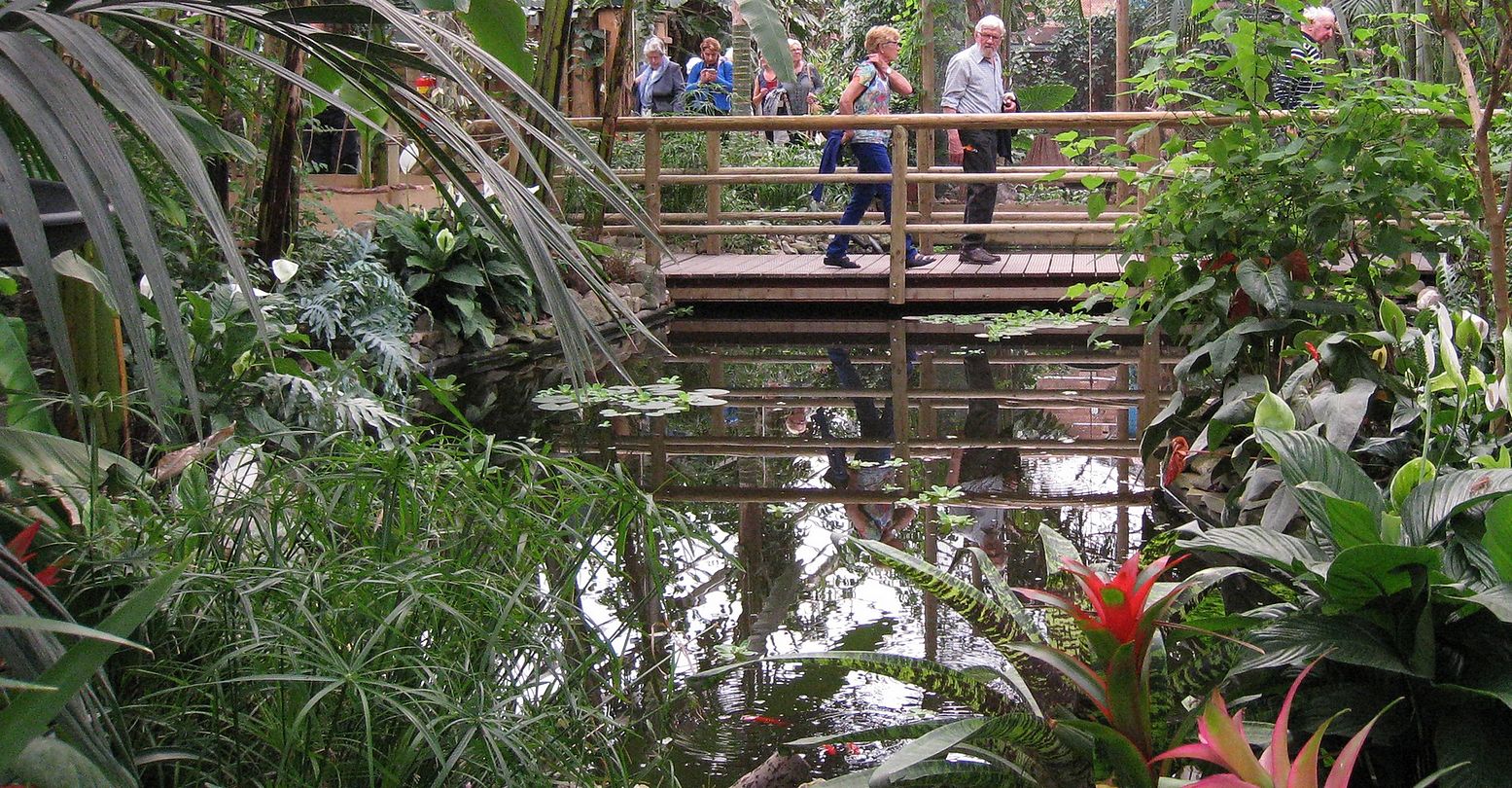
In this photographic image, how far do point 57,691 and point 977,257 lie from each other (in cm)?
821

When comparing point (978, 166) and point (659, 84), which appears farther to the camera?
point (659, 84)

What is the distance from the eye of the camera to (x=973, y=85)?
823 cm

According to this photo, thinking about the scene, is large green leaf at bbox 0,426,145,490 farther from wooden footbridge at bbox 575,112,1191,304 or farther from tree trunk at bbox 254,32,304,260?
wooden footbridge at bbox 575,112,1191,304

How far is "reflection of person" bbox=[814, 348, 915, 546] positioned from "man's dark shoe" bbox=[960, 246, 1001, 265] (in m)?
2.89

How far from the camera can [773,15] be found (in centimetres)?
257

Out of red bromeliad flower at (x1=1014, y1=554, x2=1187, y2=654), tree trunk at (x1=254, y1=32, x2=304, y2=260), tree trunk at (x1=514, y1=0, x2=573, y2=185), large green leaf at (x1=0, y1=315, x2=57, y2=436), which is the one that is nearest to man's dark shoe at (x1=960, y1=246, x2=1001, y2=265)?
tree trunk at (x1=514, y1=0, x2=573, y2=185)

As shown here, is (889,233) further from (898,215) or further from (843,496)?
(843,496)

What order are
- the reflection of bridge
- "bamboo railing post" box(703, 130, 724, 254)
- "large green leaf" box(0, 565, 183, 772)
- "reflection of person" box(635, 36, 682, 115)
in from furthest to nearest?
"reflection of person" box(635, 36, 682, 115) < "bamboo railing post" box(703, 130, 724, 254) < the reflection of bridge < "large green leaf" box(0, 565, 183, 772)

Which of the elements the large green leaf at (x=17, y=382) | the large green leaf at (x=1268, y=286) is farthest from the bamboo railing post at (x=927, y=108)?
the large green leaf at (x=17, y=382)

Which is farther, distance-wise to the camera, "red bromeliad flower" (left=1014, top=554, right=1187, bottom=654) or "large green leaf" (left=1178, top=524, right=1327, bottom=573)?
"large green leaf" (left=1178, top=524, right=1327, bottom=573)

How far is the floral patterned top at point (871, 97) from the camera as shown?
8438mm

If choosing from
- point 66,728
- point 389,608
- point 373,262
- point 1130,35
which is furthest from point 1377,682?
point 1130,35

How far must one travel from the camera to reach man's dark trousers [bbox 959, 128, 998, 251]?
8.32 metres

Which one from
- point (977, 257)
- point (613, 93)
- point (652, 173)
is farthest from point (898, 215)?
point (613, 93)
